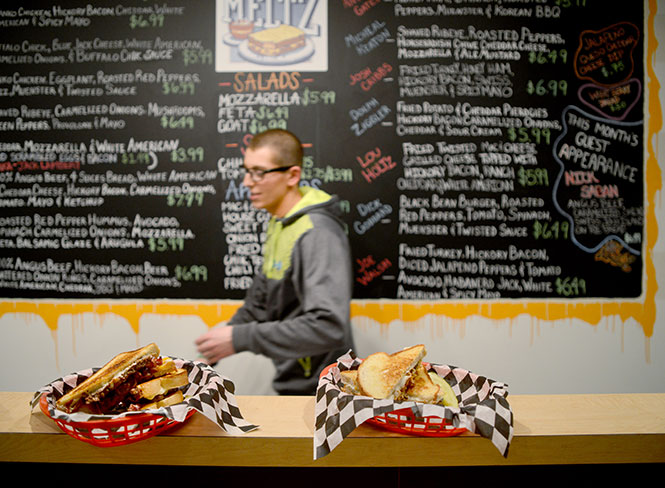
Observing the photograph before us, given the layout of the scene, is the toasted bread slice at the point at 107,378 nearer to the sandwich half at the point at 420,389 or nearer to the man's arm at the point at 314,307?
the sandwich half at the point at 420,389

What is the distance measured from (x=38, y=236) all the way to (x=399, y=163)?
6.49ft

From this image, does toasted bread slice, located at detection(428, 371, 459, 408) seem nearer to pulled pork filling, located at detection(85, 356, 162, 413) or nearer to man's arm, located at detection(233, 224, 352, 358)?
pulled pork filling, located at detection(85, 356, 162, 413)

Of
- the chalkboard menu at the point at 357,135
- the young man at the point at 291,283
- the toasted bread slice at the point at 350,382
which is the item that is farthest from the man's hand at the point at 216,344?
the toasted bread slice at the point at 350,382

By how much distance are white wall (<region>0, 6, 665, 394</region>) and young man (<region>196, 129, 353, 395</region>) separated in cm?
14

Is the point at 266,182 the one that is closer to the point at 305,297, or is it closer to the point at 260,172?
the point at 260,172

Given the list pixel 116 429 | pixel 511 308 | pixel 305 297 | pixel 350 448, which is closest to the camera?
pixel 116 429

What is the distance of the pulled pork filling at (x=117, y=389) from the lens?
3.97 ft

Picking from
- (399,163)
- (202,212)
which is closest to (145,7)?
(202,212)

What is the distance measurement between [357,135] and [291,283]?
845mm

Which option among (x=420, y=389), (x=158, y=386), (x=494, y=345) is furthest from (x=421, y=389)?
(x=494, y=345)

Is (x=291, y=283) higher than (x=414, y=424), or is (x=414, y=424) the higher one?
(x=291, y=283)

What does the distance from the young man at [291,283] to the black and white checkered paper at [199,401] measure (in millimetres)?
976

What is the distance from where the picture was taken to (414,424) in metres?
1.22

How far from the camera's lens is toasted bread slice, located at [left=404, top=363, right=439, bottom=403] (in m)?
A: 1.23
